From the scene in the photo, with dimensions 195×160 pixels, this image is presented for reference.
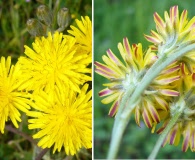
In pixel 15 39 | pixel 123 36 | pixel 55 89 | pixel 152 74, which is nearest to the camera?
pixel 152 74

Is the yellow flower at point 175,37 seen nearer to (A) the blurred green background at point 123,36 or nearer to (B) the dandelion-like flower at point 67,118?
(B) the dandelion-like flower at point 67,118

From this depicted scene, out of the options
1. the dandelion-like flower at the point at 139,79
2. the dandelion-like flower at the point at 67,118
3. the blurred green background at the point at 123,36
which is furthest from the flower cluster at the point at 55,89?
the blurred green background at the point at 123,36

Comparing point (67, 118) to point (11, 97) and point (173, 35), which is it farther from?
point (173, 35)

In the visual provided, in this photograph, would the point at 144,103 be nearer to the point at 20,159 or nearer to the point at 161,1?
the point at 20,159

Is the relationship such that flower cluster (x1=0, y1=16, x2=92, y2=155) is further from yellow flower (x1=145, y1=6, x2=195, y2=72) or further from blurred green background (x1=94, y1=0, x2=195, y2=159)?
blurred green background (x1=94, y1=0, x2=195, y2=159)

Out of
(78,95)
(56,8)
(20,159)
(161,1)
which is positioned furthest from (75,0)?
(161,1)

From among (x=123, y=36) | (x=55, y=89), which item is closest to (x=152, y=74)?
(x=55, y=89)
